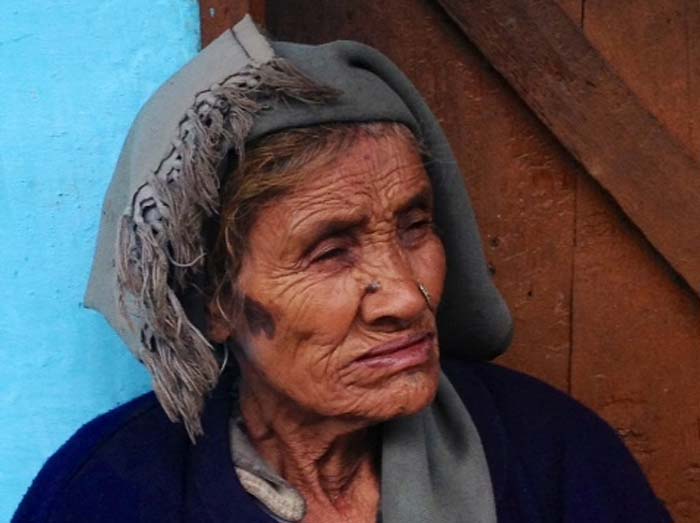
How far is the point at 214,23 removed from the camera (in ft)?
6.01

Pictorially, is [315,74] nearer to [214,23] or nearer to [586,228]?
[214,23]

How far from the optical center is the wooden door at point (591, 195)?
2156 millimetres

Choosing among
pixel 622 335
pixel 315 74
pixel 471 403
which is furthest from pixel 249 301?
pixel 622 335

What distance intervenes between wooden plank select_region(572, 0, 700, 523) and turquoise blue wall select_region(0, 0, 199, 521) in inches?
35.3

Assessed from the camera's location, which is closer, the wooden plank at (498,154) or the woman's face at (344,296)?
the woman's face at (344,296)

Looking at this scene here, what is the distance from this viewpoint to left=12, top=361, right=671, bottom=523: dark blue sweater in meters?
1.66

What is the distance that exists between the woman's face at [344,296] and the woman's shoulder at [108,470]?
0.73ft

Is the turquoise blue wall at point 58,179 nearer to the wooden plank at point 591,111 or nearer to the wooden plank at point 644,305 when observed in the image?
the wooden plank at point 591,111

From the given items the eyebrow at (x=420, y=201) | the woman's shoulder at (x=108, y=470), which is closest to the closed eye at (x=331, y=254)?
the eyebrow at (x=420, y=201)

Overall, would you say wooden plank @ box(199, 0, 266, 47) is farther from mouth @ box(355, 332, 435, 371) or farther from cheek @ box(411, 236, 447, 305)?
mouth @ box(355, 332, 435, 371)

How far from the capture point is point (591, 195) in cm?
225

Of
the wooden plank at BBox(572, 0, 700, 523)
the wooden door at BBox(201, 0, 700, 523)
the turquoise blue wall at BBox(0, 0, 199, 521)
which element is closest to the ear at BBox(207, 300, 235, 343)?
the turquoise blue wall at BBox(0, 0, 199, 521)

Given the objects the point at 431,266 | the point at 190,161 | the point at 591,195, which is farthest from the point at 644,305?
the point at 190,161

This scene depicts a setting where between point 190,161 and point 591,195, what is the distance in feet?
3.28
